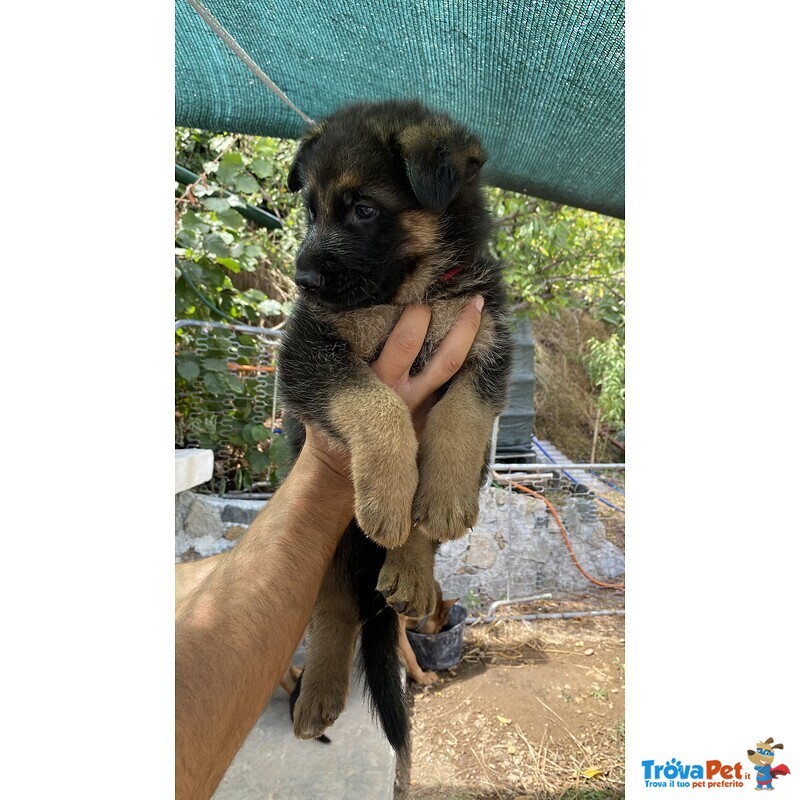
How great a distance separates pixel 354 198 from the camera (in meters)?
1.84

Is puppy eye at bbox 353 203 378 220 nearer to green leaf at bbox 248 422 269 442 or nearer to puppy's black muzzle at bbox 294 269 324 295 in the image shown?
puppy's black muzzle at bbox 294 269 324 295

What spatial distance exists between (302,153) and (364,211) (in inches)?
15.8

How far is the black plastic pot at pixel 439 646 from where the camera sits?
495cm

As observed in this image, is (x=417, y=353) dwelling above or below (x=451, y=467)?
above

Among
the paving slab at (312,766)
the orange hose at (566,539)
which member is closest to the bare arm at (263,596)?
the paving slab at (312,766)

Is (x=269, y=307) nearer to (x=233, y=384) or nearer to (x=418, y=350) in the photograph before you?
(x=233, y=384)

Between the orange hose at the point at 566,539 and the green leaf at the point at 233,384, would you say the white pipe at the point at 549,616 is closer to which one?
the orange hose at the point at 566,539

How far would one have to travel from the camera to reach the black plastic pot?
4.95 m

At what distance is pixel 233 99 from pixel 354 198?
5.80ft

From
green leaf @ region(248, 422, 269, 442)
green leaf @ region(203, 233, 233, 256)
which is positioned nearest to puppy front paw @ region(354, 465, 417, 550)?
green leaf @ region(203, 233, 233, 256)

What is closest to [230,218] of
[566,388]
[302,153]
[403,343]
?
[302,153]

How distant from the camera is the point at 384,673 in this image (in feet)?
7.16

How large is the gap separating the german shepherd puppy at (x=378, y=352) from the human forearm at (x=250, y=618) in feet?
0.72
